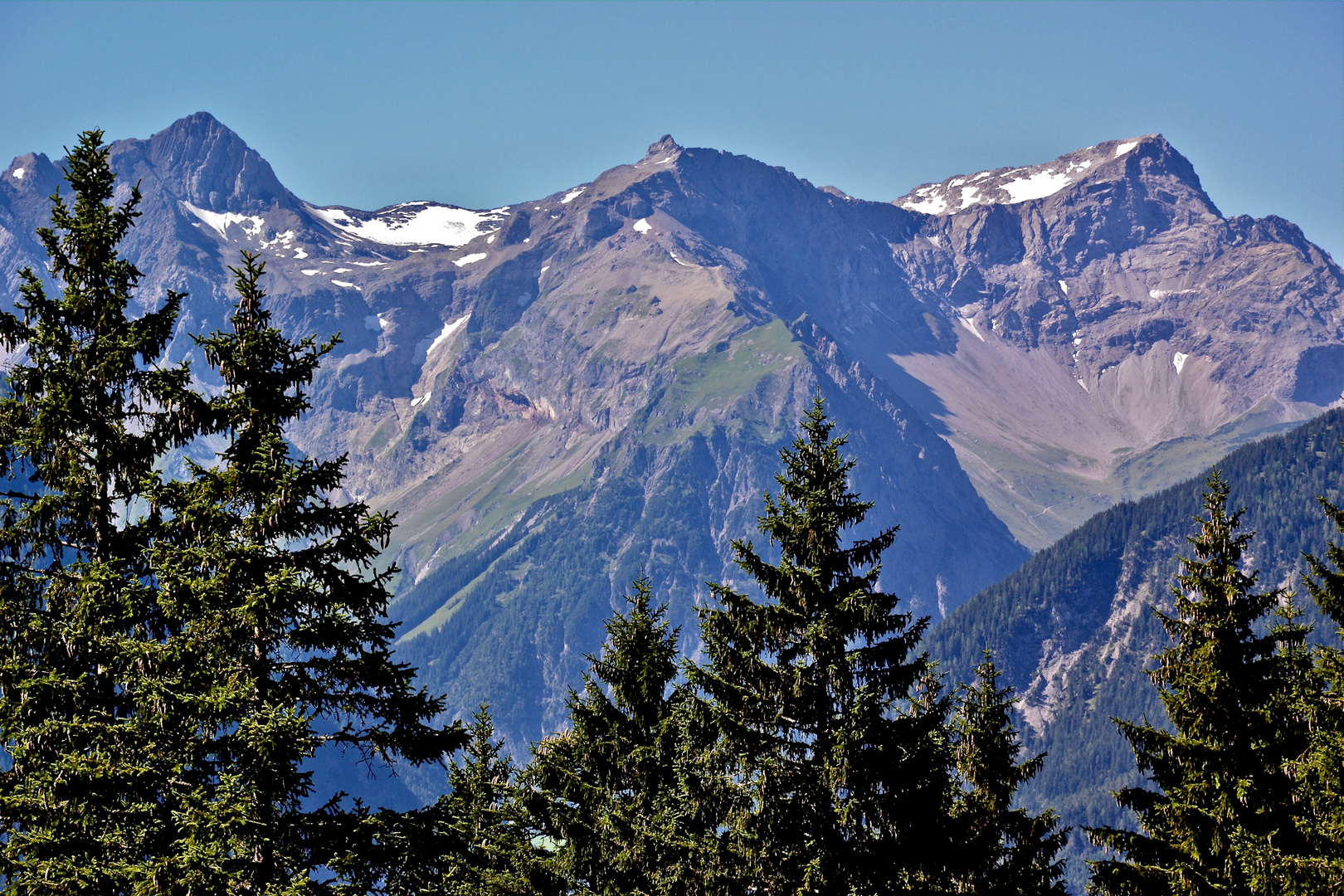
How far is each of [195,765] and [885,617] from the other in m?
12.0

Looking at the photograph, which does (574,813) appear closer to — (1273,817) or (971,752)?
(971,752)

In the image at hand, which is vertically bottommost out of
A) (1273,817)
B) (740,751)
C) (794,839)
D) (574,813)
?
(1273,817)

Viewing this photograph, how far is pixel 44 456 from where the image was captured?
18844mm

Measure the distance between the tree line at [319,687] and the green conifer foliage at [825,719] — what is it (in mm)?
62

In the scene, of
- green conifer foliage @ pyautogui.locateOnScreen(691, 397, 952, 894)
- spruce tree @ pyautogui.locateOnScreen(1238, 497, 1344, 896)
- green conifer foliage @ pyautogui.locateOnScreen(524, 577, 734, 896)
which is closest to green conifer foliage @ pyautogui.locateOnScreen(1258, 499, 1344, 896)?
spruce tree @ pyautogui.locateOnScreen(1238, 497, 1344, 896)

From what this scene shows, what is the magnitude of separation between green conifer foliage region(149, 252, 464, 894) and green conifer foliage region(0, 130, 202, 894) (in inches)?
26.1

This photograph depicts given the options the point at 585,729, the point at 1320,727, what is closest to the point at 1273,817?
the point at 1320,727

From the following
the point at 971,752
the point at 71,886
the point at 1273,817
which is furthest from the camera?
the point at 971,752

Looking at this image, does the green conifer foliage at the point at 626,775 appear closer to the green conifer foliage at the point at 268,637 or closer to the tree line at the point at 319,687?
the tree line at the point at 319,687

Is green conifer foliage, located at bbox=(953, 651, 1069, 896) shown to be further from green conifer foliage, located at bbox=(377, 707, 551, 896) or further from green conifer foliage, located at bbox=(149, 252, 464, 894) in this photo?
green conifer foliage, located at bbox=(149, 252, 464, 894)

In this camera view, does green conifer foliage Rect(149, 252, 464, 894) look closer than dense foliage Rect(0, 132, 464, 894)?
Yes

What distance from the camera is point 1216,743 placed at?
23750mm

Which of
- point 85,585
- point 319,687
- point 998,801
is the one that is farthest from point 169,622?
point 998,801

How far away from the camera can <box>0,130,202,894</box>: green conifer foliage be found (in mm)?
17391
